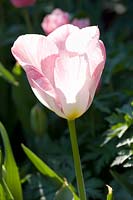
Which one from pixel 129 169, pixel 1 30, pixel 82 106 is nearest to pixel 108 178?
pixel 129 169

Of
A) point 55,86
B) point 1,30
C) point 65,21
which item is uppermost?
point 55,86

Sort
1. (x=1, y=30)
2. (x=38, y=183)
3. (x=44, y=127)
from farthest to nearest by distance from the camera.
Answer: (x=1, y=30), (x=44, y=127), (x=38, y=183)

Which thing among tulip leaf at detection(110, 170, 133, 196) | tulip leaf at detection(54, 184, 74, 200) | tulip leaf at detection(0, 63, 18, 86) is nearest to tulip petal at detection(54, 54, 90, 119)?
tulip leaf at detection(54, 184, 74, 200)

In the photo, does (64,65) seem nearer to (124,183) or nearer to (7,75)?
(124,183)

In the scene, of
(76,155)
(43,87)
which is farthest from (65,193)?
(43,87)

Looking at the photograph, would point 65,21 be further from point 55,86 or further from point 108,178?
point 55,86

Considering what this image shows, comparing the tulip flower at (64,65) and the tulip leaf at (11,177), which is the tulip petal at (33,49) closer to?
the tulip flower at (64,65)

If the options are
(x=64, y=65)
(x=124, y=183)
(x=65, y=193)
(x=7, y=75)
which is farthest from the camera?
(x=7, y=75)

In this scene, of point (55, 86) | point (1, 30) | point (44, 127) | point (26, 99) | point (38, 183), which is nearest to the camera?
point (55, 86)
